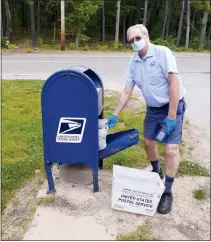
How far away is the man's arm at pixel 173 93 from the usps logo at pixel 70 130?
Result: 0.78 meters

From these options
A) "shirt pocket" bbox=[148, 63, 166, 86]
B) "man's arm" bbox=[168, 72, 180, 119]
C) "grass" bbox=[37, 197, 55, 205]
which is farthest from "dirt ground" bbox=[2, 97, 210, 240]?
"shirt pocket" bbox=[148, 63, 166, 86]

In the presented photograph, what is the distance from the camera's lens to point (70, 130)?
3.22 meters

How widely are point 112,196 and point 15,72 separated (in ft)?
26.8

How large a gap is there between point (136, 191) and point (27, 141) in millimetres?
2254

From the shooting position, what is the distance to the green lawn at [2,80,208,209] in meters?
4.01

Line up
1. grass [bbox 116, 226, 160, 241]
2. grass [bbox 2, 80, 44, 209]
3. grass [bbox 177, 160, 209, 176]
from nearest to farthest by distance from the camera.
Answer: grass [bbox 116, 226, 160, 241], grass [bbox 2, 80, 44, 209], grass [bbox 177, 160, 209, 176]

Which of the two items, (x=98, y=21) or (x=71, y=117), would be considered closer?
(x=71, y=117)

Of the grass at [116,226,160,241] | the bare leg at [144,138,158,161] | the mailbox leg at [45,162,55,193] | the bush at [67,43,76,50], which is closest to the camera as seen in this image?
the grass at [116,226,160,241]

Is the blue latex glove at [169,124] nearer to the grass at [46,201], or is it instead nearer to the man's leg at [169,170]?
the man's leg at [169,170]

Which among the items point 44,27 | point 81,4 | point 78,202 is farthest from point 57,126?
point 44,27

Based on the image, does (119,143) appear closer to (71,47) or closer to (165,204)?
(165,204)

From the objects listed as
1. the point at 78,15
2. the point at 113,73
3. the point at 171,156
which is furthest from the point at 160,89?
the point at 78,15

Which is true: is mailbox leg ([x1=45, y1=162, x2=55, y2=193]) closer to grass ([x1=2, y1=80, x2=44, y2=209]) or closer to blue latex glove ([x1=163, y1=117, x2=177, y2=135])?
grass ([x1=2, y1=80, x2=44, y2=209])

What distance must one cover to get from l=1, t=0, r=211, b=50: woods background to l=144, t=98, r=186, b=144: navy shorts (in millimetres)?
16049
